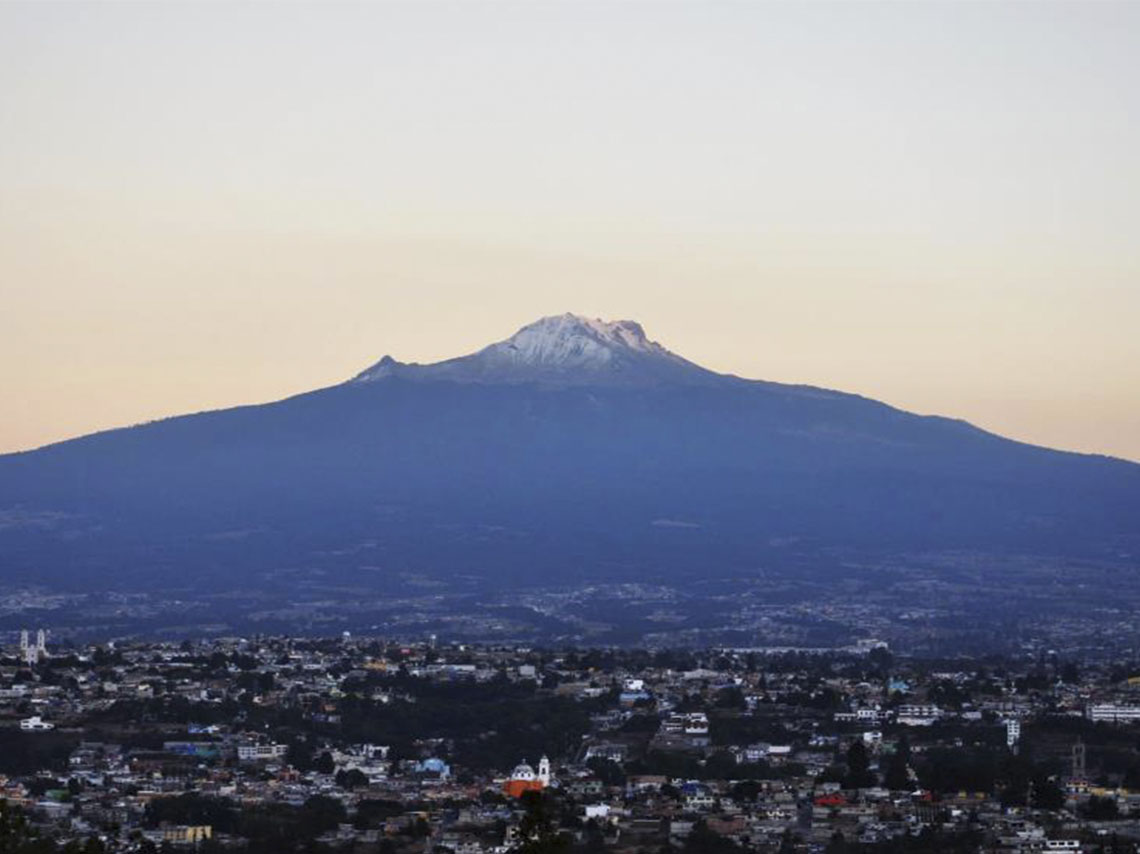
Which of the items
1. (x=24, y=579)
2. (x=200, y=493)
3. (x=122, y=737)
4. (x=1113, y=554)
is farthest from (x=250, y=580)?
(x=122, y=737)

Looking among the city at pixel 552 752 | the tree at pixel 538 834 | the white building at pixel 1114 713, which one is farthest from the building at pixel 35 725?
the tree at pixel 538 834

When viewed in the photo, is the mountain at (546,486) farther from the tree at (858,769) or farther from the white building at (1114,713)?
the tree at (858,769)

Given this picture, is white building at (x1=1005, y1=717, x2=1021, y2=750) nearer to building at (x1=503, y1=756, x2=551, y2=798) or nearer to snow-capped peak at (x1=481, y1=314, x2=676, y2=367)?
building at (x1=503, y1=756, x2=551, y2=798)

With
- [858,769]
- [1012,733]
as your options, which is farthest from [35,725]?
[1012,733]

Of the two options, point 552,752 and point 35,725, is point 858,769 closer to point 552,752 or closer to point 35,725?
point 552,752

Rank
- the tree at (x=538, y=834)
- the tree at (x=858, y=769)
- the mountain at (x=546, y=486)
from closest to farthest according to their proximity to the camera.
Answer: the tree at (x=538, y=834)
the tree at (x=858, y=769)
the mountain at (x=546, y=486)

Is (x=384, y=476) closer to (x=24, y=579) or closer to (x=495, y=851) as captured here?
(x=24, y=579)
